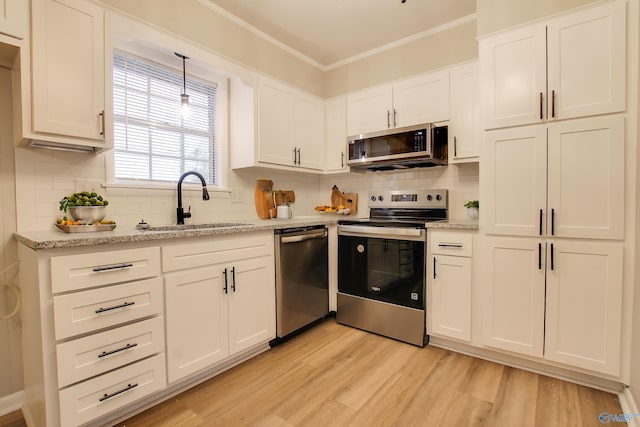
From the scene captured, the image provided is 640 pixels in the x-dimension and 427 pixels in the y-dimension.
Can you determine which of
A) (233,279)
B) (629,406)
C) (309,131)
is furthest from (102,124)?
(629,406)

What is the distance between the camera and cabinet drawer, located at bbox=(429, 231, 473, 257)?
7.44 ft

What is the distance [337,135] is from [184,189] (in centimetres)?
170

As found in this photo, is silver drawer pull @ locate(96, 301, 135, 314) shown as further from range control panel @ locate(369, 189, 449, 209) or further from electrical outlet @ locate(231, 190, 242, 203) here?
range control panel @ locate(369, 189, 449, 209)

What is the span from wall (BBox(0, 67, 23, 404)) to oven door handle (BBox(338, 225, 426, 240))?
2.26 m

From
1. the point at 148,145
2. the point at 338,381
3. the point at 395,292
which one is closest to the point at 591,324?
the point at 395,292

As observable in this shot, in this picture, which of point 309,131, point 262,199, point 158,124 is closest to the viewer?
point 158,124

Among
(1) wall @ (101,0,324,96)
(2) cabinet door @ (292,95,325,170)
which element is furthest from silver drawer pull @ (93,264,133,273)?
(2) cabinet door @ (292,95,325,170)

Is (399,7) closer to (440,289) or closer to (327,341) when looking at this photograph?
(440,289)

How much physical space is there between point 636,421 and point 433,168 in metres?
2.12

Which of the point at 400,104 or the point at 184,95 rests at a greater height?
the point at 400,104

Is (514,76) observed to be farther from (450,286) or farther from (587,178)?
(450,286)

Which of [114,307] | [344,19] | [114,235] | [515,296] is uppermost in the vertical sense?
[344,19]

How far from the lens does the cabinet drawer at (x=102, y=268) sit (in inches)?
54.2

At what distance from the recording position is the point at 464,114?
8.61 ft
